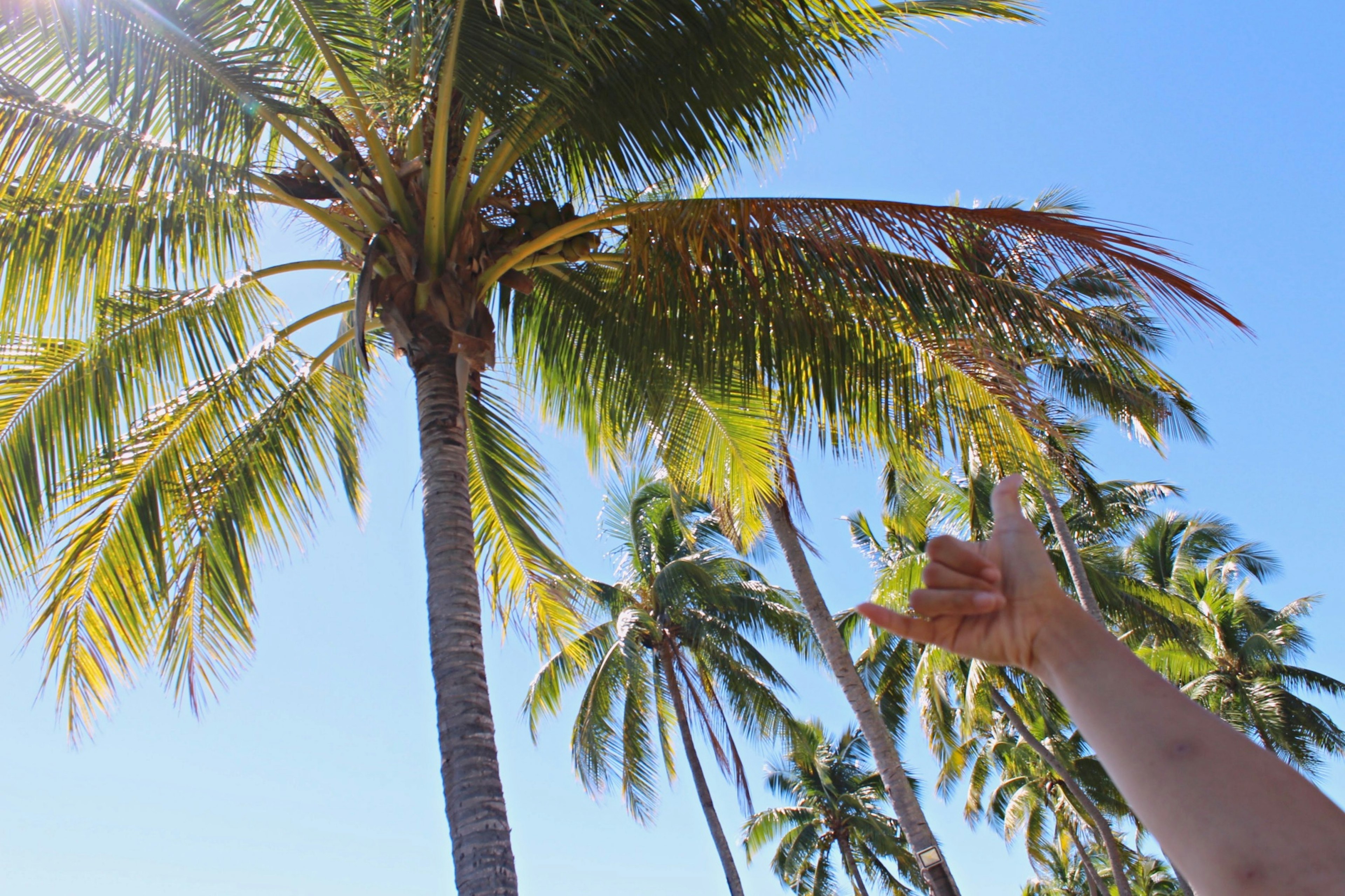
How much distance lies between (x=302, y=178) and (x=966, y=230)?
4.11 meters

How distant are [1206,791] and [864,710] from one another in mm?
10621

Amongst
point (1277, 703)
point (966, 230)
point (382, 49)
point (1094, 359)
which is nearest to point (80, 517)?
point (382, 49)

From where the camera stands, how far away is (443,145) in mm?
5863

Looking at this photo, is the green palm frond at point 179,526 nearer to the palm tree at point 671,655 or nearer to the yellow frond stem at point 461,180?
the yellow frond stem at point 461,180

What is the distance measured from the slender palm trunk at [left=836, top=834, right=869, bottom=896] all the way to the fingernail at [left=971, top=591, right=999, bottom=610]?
101ft

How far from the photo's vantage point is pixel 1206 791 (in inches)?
47.5

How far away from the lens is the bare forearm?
3.67 ft

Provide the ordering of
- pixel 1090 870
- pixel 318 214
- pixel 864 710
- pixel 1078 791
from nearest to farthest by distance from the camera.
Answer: pixel 318 214 < pixel 864 710 < pixel 1078 791 < pixel 1090 870

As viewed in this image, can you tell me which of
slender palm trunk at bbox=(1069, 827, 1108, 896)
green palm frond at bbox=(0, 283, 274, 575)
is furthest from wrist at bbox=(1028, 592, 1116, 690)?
slender palm trunk at bbox=(1069, 827, 1108, 896)

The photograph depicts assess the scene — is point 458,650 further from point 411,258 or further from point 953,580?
point 953,580

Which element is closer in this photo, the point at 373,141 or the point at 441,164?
the point at 441,164

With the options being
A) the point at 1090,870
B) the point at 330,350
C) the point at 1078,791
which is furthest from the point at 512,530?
the point at 1090,870

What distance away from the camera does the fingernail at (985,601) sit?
1569mm

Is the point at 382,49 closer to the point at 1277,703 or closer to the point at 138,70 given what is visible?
the point at 138,70
